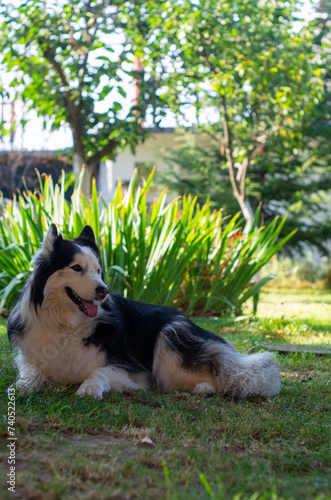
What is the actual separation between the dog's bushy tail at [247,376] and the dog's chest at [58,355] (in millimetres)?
926

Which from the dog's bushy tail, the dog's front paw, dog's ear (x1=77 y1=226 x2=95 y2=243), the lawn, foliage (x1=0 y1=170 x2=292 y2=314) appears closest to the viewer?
the lawn

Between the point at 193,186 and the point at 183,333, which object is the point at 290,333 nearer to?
the point at 183,333

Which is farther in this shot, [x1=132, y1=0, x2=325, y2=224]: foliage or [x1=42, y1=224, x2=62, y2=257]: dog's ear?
[x1=132, y1=0, x2=325, y2=224]: foliage

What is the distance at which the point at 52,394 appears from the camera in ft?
9.95

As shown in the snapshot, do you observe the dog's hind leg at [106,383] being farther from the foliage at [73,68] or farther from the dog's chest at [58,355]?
the foliage at [73,68]

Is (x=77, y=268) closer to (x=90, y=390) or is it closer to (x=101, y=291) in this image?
(x=101, y=291)

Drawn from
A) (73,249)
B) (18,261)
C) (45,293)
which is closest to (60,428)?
(45,293)

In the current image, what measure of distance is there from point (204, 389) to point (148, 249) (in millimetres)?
2771

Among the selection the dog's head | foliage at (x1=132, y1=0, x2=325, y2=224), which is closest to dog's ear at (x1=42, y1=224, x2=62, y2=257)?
the dog's head

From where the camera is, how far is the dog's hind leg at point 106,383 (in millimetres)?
3035

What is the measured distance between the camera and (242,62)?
9922 millimetres

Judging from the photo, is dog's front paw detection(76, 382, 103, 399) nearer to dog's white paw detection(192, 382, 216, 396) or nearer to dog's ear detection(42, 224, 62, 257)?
dog's white paw detection(192, 382, 216, 396)

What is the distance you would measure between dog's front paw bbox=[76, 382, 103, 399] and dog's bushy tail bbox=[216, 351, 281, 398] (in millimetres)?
858

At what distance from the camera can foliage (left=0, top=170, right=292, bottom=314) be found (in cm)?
574
